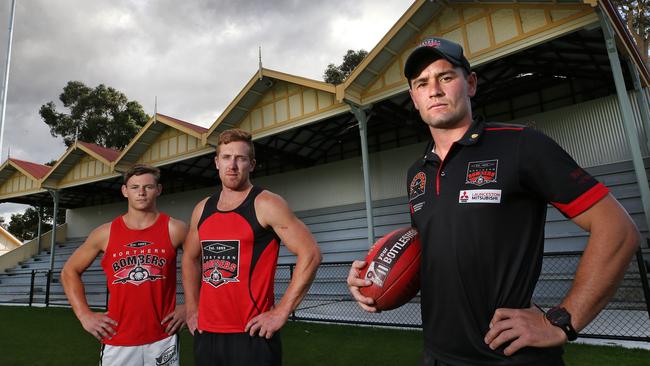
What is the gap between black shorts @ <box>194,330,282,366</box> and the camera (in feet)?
6.95

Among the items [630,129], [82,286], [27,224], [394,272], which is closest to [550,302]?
[630,129]

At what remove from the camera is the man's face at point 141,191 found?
299 centimetres

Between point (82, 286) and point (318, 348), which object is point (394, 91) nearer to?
point (318, 348)

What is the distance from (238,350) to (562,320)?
5.55 ft

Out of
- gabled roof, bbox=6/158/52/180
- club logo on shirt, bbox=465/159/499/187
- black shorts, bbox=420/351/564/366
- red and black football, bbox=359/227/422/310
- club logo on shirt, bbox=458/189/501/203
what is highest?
gabled roof, bbox=6/158/52/180

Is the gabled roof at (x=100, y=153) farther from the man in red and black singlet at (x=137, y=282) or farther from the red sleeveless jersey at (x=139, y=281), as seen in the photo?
the red sleeveless jersey at (x=139, y=281)

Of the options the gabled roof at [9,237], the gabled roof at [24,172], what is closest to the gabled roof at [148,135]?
the gabled roof at [24,172]

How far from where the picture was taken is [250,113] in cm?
1310

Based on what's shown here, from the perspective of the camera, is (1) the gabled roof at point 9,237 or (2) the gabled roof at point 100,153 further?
(1) the gabled roof at point 9,237

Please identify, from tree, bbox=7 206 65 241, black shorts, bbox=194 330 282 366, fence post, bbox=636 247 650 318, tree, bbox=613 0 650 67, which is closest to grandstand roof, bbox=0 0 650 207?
fence post, bbox=636 247 650 318

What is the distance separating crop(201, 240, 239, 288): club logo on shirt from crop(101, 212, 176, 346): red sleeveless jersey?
694 millimetres

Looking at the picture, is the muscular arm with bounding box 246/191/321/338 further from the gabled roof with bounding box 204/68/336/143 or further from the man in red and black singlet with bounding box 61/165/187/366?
the gabled roof with bounding box 204/68/336/143

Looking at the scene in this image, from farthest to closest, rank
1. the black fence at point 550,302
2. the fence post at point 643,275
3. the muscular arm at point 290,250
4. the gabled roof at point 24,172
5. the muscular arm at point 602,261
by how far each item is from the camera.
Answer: the gabled roof at point 24,172
the black fence at point 550,302
the fence post at point 643,275
the muscular arm at point 290,250
the muscular arm at point 602,261

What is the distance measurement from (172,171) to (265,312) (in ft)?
→ 57.0
